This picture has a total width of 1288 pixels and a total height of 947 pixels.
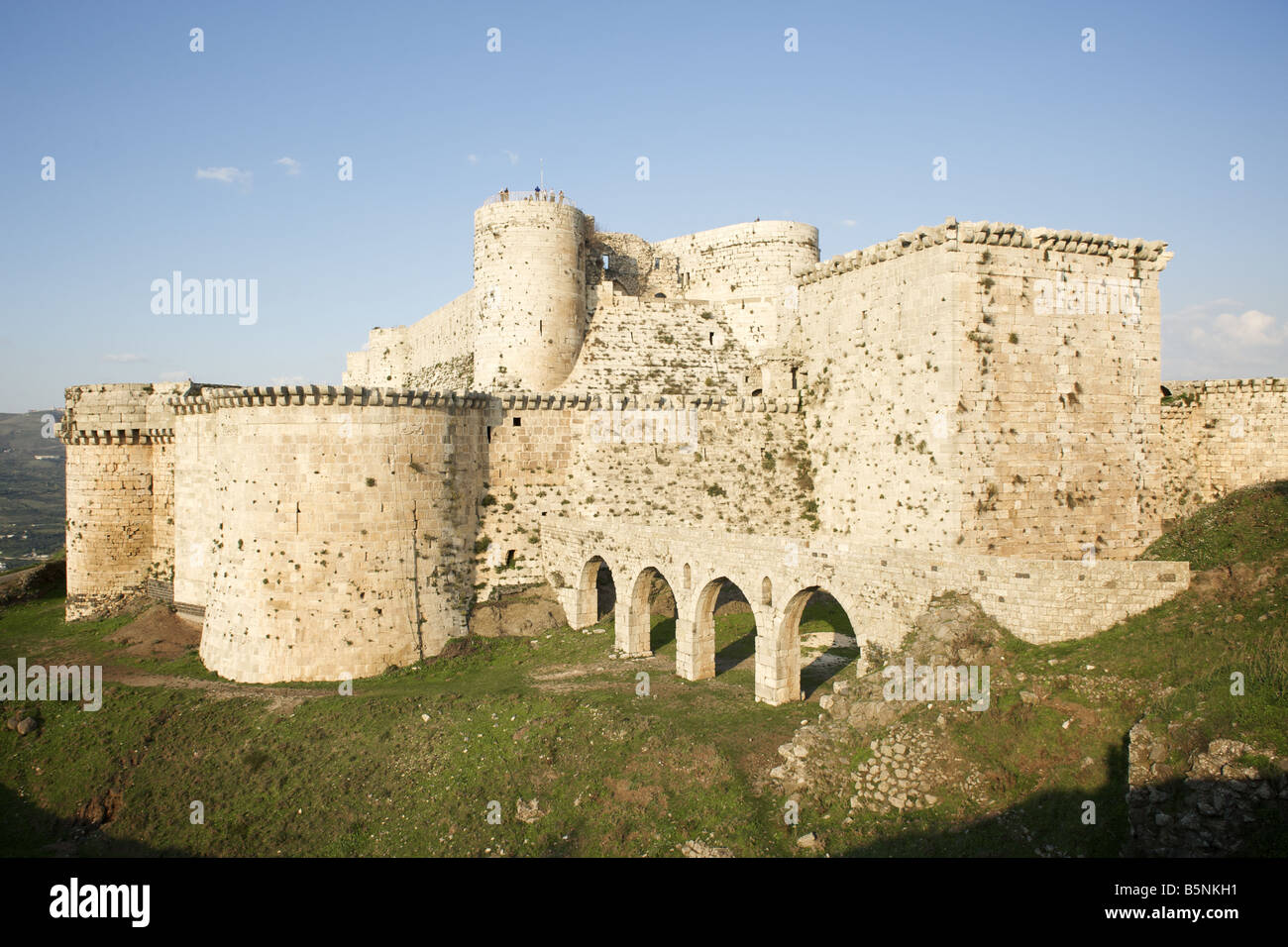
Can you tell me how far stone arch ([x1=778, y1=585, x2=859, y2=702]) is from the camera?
1981 cm

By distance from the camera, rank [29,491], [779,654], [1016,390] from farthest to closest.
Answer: [29,491]
[1016,390]
[779,654]

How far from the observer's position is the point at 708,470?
30.9 m

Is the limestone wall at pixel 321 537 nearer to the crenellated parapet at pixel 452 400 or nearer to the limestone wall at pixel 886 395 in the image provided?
the crenellated parapet at pixel 452 400

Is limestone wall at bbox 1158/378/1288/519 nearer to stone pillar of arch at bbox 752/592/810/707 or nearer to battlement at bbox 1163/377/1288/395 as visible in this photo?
battlement at bbox 1163/377/1288/395

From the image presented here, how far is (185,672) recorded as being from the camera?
86.3 feet

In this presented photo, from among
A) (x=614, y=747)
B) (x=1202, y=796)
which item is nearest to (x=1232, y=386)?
(x=1202, y=796)

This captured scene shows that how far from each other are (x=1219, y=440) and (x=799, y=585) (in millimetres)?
14765

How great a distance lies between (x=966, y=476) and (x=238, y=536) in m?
21.7

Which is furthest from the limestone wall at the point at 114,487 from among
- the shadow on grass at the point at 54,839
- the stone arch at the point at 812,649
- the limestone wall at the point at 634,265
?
the stone arch at the point at 812,649

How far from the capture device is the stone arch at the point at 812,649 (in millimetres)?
19812
